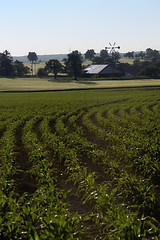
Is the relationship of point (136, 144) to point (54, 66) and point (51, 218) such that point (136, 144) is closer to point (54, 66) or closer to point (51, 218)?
point (51, 218)

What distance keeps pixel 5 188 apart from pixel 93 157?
18.1 ft

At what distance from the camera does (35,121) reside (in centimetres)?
2745

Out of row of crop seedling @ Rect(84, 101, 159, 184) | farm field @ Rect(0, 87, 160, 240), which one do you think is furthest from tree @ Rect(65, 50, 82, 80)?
farm field @ Rect(0, 87, 160, 240)

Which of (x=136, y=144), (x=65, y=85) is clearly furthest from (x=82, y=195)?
(x=65, y=85)

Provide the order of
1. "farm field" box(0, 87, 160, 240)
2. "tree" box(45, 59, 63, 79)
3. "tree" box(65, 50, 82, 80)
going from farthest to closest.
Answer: "tree" box(45, 59, 63, 79)
"tree" box(65, 50, 82, 80)
"farm field" box(0, 87, 160, 240)

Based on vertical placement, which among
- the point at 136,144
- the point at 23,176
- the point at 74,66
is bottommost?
the point at 23,176

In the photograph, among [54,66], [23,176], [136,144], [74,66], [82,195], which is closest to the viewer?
[82,195]

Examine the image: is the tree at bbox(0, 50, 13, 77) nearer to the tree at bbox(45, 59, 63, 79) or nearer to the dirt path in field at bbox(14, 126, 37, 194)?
the tree at bbox(45, 59, 63, 79)

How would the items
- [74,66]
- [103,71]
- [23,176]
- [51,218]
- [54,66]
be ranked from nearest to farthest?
[51,218], [23,176], [74,66], [54,66], [103,71]

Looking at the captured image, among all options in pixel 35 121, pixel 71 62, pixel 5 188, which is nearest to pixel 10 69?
pixel 71 62

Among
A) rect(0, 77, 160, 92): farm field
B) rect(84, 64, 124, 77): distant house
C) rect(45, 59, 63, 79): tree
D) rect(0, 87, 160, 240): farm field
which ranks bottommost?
rect(0, 87, 160, 240): farm field

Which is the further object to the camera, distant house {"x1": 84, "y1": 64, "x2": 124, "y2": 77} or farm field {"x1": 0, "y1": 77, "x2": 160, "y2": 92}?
distant house {"x1": 84, "y1": 64, "x2": 124, "y2": 77}

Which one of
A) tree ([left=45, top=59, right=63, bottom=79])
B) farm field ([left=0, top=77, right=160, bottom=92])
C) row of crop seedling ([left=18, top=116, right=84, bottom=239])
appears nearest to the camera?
row of crop seedling ([left=18, top=116, right=84, bottom=239])

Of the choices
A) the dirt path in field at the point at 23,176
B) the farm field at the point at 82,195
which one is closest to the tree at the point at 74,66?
the farm field at the point at 82,195
